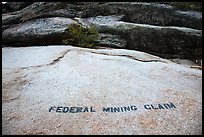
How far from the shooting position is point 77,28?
1094cm

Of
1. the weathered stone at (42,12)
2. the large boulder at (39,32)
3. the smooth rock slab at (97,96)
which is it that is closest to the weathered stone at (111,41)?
the large boulder at (39,32)

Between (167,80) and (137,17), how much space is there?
6990mm

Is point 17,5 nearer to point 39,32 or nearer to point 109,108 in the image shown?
point 39,32

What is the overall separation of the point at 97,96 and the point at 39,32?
7.13 metres

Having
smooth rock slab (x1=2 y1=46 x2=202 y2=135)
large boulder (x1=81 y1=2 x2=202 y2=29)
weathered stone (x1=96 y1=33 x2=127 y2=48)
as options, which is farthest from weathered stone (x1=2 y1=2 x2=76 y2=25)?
smooth rock slab (x1=2 y1=46 x2=202 y2=135)

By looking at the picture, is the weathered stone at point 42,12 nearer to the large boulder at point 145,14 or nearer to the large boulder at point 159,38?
the large boulder at point 145,14

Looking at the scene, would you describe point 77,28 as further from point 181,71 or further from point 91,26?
point 181,71

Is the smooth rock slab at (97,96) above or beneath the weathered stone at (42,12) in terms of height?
beneath

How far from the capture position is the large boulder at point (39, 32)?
11219mm

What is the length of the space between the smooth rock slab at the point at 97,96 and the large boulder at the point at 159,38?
3.85 meters

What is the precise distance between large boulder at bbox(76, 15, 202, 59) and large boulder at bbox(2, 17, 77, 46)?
1323 millimetres

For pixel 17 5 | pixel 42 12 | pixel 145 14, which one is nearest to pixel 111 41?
pixel 145 14

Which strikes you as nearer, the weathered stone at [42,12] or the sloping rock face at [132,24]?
the sloping rock face at [132,24]

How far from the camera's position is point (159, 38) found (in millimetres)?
11727
